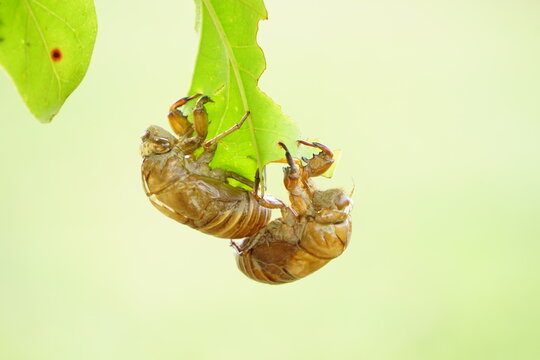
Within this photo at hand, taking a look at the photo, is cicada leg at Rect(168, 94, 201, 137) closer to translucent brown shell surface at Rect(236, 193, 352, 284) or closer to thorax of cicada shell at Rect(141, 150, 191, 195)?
thorax of cicada shell at Rect(141, 150, 191, 195)

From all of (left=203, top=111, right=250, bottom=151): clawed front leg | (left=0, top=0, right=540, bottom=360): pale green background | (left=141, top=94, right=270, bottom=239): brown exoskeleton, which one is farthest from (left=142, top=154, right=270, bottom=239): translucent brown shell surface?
(left=0, top=0, right=540, bottom=360): pale green background

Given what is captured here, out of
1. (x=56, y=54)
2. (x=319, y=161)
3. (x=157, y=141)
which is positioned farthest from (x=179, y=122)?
(x=56, y=54)

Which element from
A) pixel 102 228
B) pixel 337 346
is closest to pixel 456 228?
pixel 337 346

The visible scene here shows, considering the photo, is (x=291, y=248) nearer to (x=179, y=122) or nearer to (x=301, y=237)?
(x=301, y=237)

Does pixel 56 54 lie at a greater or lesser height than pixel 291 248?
greater

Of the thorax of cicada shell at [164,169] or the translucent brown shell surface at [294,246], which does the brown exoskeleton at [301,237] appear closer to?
the translucent brown shell surface at [294,246]

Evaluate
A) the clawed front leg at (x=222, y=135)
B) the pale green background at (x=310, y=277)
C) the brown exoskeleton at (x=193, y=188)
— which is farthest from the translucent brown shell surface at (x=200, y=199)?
the pale green background at (x=310, y=277)
